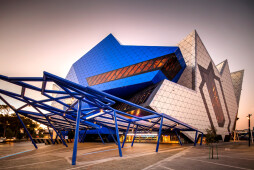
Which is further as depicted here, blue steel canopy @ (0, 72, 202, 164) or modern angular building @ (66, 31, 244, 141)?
modern angular building @ (66, 31, 244, 141)

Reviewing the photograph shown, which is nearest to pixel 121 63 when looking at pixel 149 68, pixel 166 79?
pixel 149 68

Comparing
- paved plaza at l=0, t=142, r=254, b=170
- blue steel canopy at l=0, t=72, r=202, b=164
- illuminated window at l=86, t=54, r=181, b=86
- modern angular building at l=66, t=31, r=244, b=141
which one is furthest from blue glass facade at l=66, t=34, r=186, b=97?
paved plaza at l=0, t=142, r=254, b=170

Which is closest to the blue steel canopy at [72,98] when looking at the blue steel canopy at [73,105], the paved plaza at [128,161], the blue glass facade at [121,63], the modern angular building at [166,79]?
the blue steel canopy at [73,105]

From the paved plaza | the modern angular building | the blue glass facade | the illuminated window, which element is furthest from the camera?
the blue glass facade

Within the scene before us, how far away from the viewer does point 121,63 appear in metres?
40.4

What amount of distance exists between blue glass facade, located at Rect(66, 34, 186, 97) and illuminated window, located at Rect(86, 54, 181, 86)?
2.38ft

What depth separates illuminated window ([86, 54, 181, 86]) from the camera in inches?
1356

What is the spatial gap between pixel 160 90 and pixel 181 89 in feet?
23.1

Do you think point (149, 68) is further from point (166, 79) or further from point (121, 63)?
point (121, 63)

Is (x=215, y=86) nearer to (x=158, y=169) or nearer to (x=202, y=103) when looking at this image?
(x=202, y=103)

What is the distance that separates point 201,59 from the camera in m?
43.3

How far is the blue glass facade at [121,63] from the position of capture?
35.3 meters

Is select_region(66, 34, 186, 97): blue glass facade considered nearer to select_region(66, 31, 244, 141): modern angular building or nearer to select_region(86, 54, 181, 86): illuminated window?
select_region(66, 31, 244, 141): modern angular building

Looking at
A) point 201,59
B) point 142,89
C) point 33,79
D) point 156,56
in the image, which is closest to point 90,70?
point 142,89
